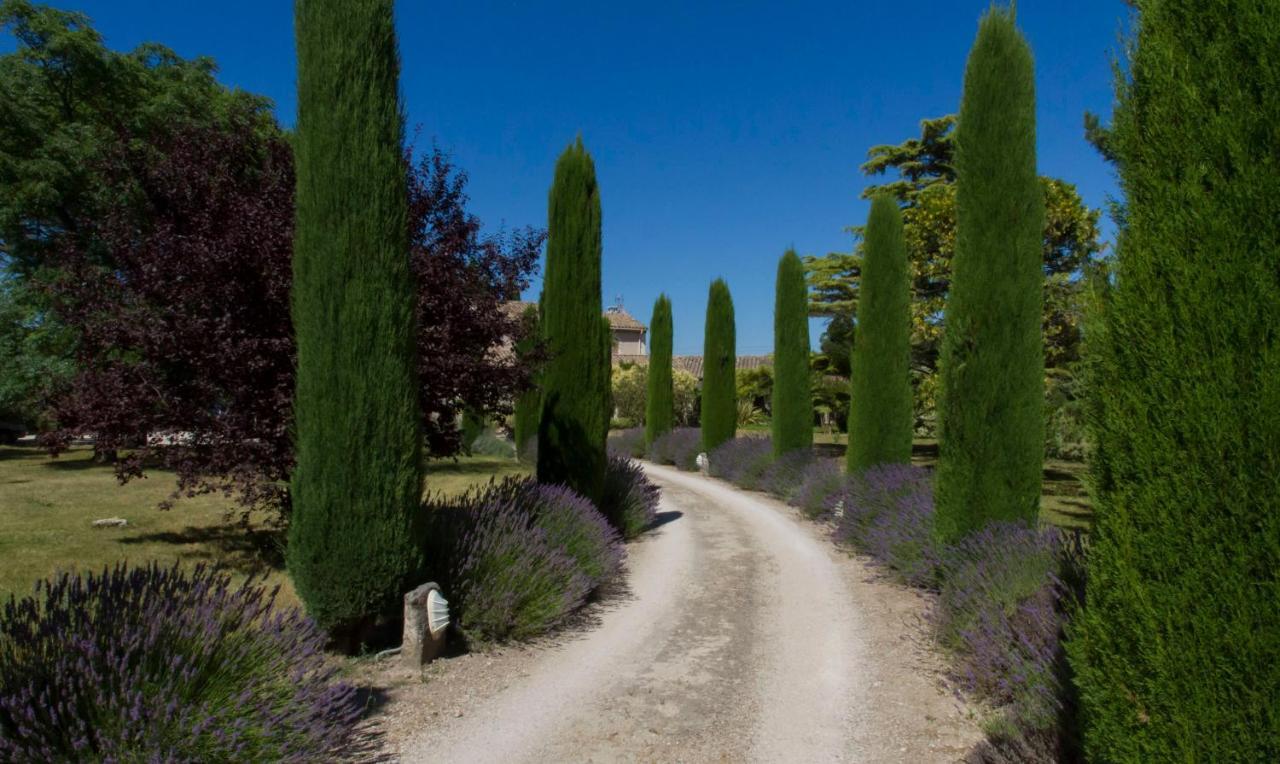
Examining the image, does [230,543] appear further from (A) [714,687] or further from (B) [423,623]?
(A) [714,687]

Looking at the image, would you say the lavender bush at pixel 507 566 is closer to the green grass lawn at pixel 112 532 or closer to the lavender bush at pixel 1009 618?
the green grass lawn at pixel 112 532

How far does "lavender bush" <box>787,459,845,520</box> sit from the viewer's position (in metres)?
10.7

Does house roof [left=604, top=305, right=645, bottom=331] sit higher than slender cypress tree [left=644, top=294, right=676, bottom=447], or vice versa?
house roof [left=604, top=305, right=645, bottom=331]

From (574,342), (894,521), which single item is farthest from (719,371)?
(894,521)

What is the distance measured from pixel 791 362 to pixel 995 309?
843 cm

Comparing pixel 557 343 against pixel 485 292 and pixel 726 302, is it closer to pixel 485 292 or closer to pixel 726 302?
pixel 485 292

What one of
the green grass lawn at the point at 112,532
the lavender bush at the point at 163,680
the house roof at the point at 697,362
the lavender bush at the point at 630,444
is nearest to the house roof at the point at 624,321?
the house roof at the point at 697,362

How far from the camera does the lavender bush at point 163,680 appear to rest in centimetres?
263

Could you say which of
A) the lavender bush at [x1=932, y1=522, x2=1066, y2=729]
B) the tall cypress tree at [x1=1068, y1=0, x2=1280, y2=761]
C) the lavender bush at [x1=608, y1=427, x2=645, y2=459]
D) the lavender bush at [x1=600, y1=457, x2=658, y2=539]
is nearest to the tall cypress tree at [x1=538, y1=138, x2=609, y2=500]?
the lavender bush at [x1=600, y1=457, x2=658, y2=539]

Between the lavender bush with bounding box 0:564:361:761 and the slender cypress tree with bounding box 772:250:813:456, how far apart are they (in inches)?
471

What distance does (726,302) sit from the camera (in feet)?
63.9

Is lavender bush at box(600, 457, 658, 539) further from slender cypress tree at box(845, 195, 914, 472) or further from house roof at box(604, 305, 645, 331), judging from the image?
house roof at box(604, 305, 645, 331)

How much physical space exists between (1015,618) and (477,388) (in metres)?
5.46

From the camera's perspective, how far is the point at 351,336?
474 cm
